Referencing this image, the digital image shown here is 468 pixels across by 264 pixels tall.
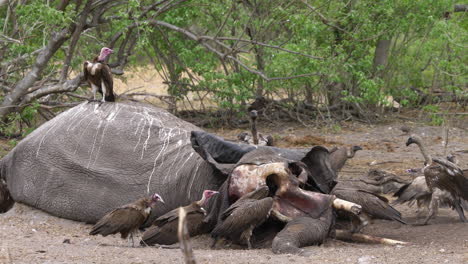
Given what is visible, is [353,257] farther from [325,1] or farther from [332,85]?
[332,85]

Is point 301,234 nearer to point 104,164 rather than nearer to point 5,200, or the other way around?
point 104,164

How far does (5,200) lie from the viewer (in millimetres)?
9070

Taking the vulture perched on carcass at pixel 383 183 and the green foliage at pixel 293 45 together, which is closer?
the vulture perched on carcass at pixel 383 183

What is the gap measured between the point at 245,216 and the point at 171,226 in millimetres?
794

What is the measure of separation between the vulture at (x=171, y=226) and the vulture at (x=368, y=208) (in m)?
1.39

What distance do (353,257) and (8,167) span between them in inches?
187

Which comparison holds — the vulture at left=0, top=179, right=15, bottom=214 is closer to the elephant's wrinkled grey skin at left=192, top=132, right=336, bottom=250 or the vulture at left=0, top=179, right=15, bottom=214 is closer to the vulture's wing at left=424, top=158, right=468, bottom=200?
the elephant's wrinkled grey skin at left=192, top=132, right=336, bottom=250

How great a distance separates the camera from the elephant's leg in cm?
671

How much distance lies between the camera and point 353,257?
A: 6.30 m

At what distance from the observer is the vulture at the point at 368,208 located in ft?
24.4

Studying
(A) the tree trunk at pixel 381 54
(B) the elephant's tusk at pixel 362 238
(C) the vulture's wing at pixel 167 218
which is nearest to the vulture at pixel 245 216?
(C) the vulture's wing at pixel 167 218

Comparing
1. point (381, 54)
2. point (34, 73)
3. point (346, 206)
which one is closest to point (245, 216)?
point (346, 206)

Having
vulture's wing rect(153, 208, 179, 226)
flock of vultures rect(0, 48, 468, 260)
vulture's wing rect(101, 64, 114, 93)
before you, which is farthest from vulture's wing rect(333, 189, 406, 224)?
vulture's wing rect(101, 64, 114, 93)

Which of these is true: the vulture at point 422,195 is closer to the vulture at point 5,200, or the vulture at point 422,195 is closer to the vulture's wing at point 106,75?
the vulture's wing at point 106,75
